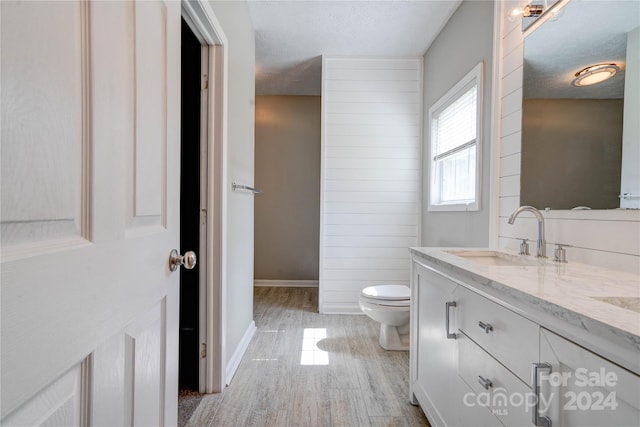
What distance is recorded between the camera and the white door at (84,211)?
0.42 meters

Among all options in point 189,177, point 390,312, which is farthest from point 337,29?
point 390,312

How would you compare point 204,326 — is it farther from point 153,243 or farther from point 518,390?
point 518,390

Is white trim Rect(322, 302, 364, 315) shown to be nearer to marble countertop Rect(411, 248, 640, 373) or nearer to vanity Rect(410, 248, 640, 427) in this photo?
vanity Rect(410, 248, 640, 427)

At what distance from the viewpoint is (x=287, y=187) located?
14.8 feet

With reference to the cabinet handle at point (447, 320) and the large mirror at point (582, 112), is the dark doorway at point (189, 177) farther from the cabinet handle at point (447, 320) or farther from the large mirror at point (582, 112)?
the large mirror at point (582, 112)

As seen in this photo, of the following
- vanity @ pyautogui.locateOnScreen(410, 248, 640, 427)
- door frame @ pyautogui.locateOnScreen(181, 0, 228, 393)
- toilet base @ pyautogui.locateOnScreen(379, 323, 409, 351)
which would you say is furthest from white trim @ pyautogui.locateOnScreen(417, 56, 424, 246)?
door frame @ pyautogui.locateOnScreen(181, 0, 228, 393)

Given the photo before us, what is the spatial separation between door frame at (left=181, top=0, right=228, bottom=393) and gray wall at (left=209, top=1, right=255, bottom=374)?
92 millimetres

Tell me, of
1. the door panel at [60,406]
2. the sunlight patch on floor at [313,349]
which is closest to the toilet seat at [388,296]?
the sunlight patch on floor at [313,349]

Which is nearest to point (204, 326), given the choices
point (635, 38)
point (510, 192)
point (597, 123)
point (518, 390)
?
point (518, 390)

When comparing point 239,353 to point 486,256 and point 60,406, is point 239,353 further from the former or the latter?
point 60,406

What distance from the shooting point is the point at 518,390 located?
34.3 inches

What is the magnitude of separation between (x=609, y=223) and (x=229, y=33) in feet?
7.02

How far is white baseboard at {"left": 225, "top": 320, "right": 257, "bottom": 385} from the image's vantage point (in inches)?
78.9

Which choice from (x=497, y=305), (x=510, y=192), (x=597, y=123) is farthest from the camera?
(x=510, y=192)
